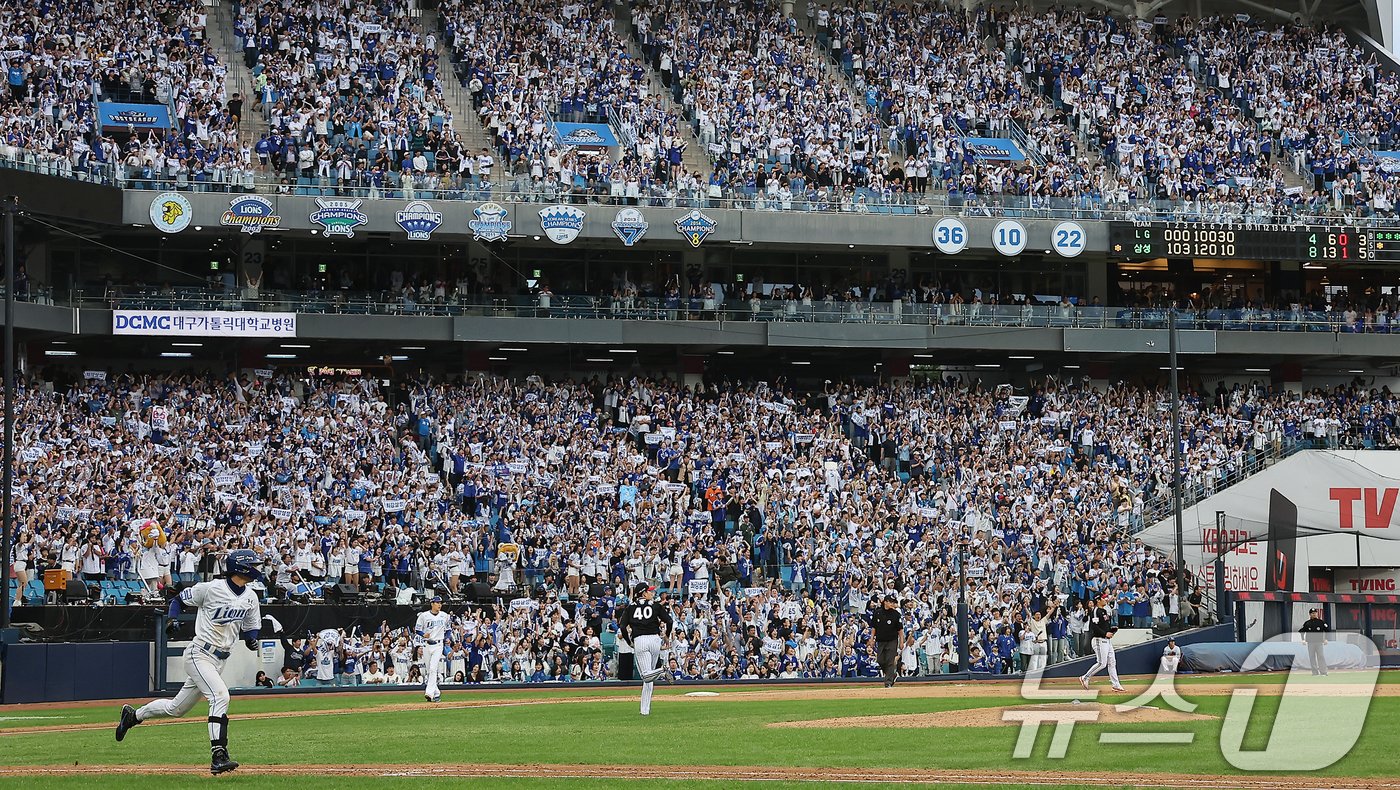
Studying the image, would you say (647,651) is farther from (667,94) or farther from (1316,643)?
(667,94)

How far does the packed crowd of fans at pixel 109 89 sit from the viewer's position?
39.5m

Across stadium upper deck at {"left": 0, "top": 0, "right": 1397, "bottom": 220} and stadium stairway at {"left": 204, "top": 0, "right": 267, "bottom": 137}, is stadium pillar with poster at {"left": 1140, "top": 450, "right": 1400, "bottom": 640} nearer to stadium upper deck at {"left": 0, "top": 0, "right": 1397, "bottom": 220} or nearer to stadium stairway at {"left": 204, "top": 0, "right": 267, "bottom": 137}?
stadium upper deck at {"left": 0, "top": 0, "right": 1397, "bottom": 220}

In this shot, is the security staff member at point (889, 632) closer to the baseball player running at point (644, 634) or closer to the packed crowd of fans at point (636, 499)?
the packed crowd of fans at point (636, 499)

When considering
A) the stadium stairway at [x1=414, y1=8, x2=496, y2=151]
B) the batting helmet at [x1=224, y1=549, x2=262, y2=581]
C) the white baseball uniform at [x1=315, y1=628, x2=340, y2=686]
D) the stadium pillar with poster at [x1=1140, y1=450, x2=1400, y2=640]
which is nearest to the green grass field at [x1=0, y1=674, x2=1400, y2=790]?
the batting helmet at [x1=224, y1=549, x2=262, y2=581]

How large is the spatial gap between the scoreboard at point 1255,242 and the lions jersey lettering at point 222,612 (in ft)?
117

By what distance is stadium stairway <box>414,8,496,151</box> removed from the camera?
4488 centimetres

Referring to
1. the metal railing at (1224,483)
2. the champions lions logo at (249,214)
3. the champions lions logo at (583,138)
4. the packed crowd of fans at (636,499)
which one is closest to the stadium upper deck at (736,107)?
the champions lions logo at (583,138)

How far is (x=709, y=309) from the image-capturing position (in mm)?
44125

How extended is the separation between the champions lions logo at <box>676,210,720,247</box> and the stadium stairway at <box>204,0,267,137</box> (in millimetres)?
10898

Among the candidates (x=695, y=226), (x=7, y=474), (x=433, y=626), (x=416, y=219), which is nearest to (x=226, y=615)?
(x=433, y=626)

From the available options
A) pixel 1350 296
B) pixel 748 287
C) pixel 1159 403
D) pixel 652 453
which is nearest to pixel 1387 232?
pixel 1350 296

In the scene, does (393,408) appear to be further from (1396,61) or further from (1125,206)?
(1396,61)

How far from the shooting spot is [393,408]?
39.8 m

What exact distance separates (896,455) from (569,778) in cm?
2792
